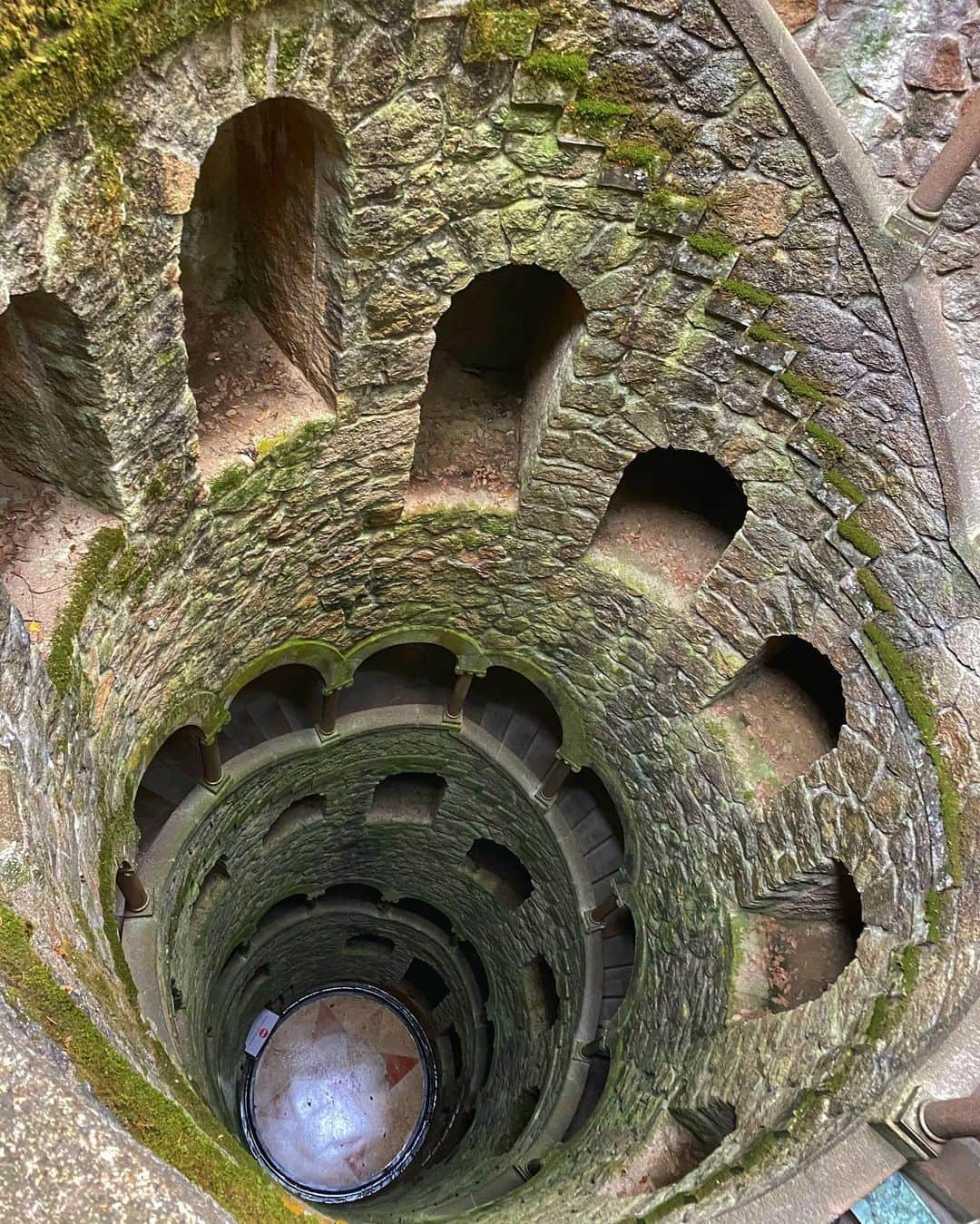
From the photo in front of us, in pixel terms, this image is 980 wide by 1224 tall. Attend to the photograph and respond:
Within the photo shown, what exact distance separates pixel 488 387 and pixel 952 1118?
4731 millimetres

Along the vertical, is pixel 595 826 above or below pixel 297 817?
above

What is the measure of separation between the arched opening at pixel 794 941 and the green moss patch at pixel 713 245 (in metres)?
3.72

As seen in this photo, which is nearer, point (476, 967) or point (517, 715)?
point (517, 715)

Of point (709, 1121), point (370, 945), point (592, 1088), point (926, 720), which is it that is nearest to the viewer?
point (926, 720)

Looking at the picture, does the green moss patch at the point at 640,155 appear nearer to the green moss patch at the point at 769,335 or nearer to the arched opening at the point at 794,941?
the green moss patch at the point at 769,335

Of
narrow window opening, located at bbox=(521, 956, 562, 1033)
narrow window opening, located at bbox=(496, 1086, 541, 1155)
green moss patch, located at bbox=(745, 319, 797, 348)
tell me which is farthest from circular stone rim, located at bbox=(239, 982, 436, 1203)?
green moss patch, located at bbox=(745, 319, 797, 348)

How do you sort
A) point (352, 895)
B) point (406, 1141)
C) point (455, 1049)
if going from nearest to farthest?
1. point (352, 895)
2. point (406, 1141)
3. point (455, 1049)

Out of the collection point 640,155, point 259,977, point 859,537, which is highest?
point 640,155

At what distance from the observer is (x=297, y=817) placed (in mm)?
8414

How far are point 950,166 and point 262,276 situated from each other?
335cm

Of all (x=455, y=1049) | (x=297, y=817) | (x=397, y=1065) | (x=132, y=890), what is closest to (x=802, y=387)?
(x=132, y=890)

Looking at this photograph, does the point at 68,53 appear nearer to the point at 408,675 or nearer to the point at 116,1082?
the point at 116,1082

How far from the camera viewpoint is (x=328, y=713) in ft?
23.3

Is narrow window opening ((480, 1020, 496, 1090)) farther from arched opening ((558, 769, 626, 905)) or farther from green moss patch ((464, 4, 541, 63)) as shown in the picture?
green moss patch ((464, 4, 541, 63))
